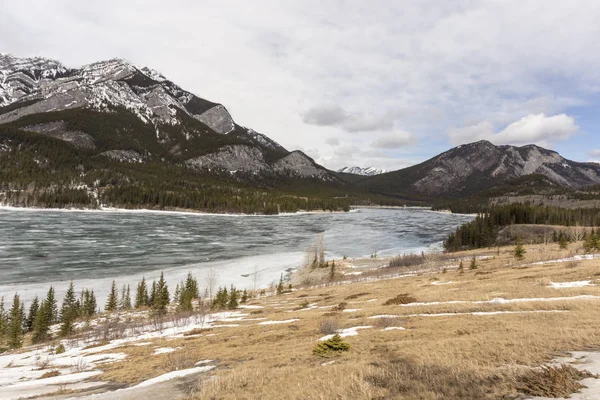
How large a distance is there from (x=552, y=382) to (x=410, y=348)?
20.3ft

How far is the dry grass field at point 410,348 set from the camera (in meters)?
9.12

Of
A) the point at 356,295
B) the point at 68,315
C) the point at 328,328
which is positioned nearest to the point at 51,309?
the point at 68,315

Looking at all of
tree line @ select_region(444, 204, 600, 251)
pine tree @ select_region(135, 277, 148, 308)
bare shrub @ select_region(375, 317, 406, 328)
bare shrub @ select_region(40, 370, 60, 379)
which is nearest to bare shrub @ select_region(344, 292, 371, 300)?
bare shrub @ select_region(375, 317, 406, 328)

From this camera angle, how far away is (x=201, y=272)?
63.0 m

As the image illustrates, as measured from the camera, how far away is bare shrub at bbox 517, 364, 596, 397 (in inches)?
280

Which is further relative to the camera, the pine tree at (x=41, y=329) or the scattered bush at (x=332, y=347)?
the pine tree at (x=41, y=329)

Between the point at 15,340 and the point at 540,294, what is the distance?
145 feet

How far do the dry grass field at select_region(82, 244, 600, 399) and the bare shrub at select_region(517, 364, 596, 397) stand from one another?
0.23m

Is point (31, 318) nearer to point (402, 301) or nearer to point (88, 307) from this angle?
point (88, 307)

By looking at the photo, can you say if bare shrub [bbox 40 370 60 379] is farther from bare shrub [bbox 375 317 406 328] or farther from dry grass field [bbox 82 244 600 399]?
bare shrub [bbox 375 317 406 328]

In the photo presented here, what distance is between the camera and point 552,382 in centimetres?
739

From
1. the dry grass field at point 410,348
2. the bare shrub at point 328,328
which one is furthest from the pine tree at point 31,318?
the bare shrub at point 328,328

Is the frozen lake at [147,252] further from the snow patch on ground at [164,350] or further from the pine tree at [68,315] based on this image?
the snow patch on ground at [164,350]

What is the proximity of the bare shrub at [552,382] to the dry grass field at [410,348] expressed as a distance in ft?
0.74
